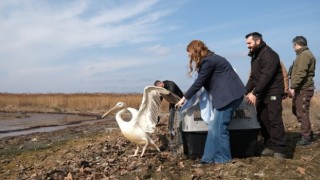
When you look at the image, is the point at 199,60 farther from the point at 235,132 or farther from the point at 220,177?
the point at 220,177

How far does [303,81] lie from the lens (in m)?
8.38

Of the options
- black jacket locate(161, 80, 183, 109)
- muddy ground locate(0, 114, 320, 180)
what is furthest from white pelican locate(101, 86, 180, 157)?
black jacket locate(161, 80, 183, 109)

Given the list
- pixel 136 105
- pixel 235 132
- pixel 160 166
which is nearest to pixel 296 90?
pixel 235 132

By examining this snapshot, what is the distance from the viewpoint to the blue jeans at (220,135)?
22.4 ft

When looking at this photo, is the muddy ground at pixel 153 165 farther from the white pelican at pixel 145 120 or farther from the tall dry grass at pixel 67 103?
the tall dry grass at pixel 67 103

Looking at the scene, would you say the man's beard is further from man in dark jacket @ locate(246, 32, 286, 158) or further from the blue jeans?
the blue jeans

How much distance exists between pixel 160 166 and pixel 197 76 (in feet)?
5.14

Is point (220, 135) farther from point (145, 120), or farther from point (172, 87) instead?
point (172, 87)

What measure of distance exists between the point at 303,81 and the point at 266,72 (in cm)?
165

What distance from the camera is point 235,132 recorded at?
7.23 metres

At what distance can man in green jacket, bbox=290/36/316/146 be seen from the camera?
8211 mm

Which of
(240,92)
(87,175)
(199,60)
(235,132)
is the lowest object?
(87,175)

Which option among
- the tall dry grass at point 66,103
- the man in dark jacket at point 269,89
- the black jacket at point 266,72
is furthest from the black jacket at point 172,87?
the tall dry grass at point 66,103

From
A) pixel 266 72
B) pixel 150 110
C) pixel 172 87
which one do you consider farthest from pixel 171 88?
pixel 266 72
